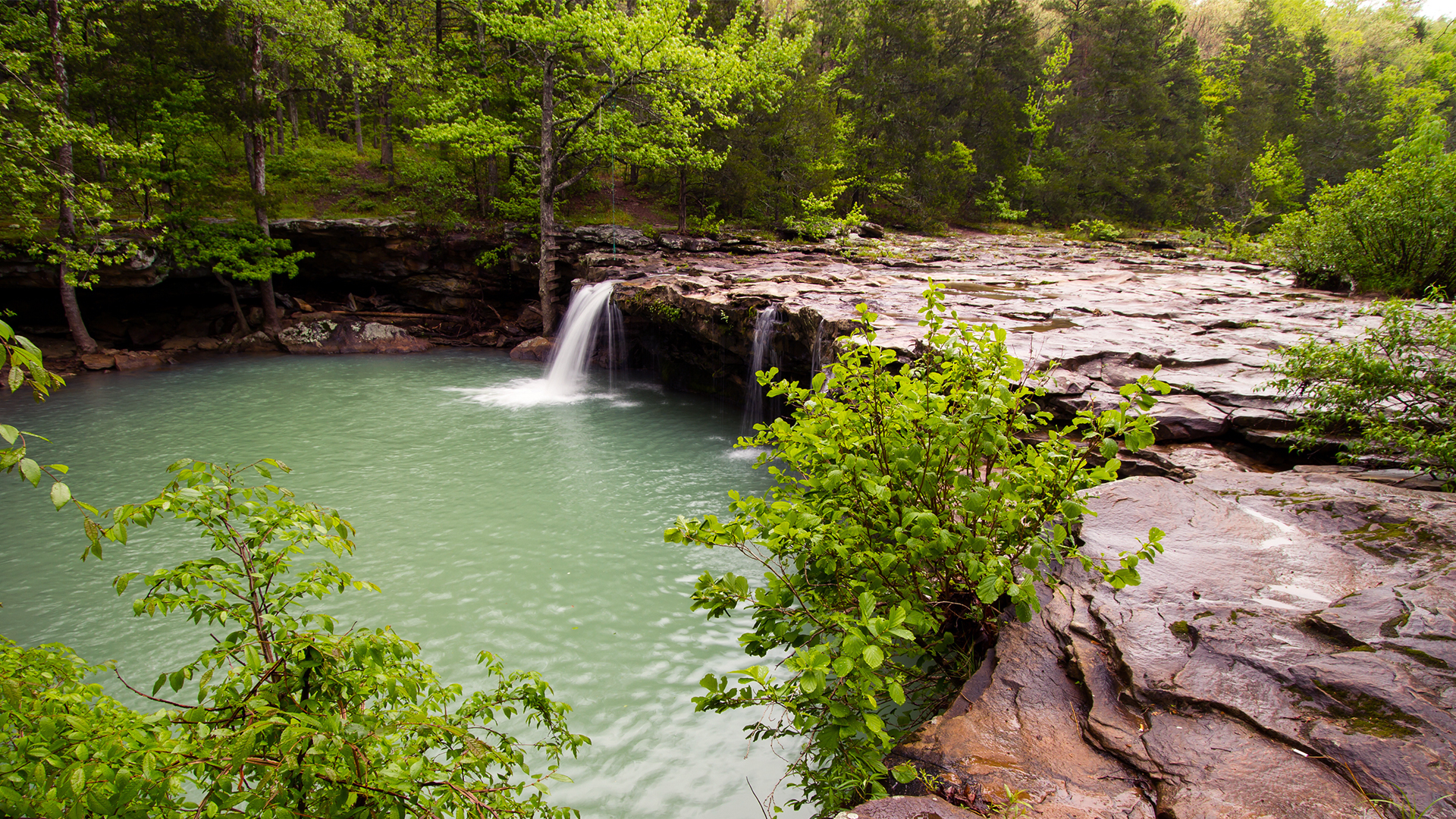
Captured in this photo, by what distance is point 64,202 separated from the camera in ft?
41.2

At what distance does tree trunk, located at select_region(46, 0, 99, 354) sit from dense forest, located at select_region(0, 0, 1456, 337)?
3.2 inches

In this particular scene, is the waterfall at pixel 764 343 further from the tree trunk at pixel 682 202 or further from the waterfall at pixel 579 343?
the tree trunk at pixel 682 202

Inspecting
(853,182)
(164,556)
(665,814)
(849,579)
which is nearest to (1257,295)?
(849,579)

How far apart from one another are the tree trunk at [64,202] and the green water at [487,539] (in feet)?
7.09

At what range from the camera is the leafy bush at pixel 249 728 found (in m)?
1.62

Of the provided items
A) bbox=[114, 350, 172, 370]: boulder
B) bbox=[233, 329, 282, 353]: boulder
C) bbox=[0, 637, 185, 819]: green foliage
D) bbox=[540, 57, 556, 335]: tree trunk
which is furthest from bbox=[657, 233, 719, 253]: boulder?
bbox=[0, 637, 185, 819]: green foliage

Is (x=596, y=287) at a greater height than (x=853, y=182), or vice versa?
(x=853, y=182)

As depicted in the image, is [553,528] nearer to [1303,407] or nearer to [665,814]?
[665,814]

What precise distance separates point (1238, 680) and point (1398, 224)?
987cm

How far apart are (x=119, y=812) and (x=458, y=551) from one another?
18.6 ft

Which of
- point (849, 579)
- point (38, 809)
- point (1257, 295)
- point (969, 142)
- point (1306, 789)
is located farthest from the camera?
point (969, 142)

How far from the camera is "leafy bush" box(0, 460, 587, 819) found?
1615 millimetres

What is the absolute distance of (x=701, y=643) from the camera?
18.7 feet

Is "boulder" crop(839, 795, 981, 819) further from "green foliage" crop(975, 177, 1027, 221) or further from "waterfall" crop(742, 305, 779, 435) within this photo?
"green foliage" crop(975, 177, 1027, 221)
